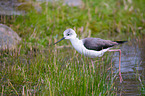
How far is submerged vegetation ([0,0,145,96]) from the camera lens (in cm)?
491

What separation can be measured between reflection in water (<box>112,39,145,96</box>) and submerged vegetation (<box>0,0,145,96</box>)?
0.33 metres

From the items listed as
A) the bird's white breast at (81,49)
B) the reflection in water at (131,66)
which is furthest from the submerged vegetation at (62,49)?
the reflection in water at (131,66)

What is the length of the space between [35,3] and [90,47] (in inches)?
224

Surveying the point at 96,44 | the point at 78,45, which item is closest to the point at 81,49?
the point at 78,45

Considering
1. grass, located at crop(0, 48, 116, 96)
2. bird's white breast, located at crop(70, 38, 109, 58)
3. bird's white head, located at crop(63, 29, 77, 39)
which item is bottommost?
grass, located at crop(0, 48, 116, 96)

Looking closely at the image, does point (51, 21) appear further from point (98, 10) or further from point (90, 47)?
point (90, 47)

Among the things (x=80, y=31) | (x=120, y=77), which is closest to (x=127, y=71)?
(x=120, y=77)

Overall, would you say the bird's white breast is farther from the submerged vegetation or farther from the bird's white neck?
the submerged vegetation

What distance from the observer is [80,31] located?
9.85 m

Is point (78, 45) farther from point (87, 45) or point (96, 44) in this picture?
point (96, 44)

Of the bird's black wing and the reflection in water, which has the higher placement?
the bird's black wing

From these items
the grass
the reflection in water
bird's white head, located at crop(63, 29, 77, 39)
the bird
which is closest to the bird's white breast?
the bird

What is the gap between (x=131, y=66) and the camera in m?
6.83

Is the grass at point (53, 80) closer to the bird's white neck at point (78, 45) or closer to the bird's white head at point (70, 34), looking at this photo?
the bird's white neck at point (78, 45)
